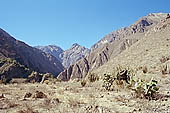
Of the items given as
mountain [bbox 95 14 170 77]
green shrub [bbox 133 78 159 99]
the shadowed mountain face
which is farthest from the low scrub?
the shadowed mountain face

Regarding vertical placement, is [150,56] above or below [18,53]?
below

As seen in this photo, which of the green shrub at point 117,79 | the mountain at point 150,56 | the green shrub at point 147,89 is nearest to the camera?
the green shrub at point 147,89

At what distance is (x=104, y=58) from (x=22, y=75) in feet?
263

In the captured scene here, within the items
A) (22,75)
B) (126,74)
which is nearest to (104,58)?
(22,75)

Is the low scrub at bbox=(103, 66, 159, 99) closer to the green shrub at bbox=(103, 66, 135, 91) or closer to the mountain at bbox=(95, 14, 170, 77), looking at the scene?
the green shrub at bbox=(103, 66, 135, 91)

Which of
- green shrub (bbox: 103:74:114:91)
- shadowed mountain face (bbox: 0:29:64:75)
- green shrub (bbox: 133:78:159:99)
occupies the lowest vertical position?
green shrub (bbox: 133:78:159:99)

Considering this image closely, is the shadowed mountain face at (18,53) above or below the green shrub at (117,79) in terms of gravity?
above

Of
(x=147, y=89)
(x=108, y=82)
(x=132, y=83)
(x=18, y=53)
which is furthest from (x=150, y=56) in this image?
(x=18, y=53)

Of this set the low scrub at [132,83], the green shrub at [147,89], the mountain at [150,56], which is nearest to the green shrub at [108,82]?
the low scrub at [132,83]

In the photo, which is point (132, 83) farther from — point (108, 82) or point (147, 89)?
point (147, 89)

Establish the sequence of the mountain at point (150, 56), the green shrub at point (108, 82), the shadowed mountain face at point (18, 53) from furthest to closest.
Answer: the shadowed mountain face at point (18, 53) → the mountain at point (150, 56) → the green shrub at point (108, 82)

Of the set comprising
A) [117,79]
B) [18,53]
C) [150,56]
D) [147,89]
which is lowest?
[147,89]

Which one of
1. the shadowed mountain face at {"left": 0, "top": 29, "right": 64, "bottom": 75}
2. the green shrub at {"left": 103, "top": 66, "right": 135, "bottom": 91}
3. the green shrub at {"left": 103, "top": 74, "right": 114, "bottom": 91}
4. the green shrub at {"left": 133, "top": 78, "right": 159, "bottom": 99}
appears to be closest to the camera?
the green shrub at {"left": 133, "top": 78, "right": 159, "bottom": 99}

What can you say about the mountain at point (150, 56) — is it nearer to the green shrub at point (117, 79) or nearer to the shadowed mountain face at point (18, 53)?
the green shrub at point (117, 79)
